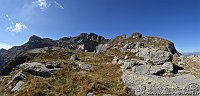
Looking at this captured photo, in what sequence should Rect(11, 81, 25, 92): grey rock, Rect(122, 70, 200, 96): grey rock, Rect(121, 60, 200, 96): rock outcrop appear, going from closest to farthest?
Rect(121, 60, 200, 96): rock outcrop < Rect(122, 70, 200, 96): grey rock < Rect(11, 81, 25, 92): grey rock

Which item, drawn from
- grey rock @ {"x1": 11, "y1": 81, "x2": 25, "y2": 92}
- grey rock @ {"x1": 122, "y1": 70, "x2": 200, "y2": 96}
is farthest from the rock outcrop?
grey rock @ {"x1": 11, "y1": 81, "x2": 25, "y2": 92}

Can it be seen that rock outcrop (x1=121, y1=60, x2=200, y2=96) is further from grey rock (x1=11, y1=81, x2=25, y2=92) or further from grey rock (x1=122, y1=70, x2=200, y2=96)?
grey rock (x1=11, y1=81, x2=25, y2=92)

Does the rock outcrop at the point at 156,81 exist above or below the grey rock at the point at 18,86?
above

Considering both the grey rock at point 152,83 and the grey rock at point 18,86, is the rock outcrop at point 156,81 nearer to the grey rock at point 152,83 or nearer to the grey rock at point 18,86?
the grey rock at point 152,83

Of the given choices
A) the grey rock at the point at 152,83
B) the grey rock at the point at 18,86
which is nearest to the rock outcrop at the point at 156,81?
the grey rock at the point at 152,83

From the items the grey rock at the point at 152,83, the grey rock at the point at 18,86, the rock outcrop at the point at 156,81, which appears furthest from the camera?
the grey rock at the point at 18,86

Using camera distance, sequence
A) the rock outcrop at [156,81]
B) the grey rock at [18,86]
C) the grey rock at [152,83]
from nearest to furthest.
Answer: the rock outcrop at [156,81] < the grey rock at [152,83] < the grey rock at [18,86]

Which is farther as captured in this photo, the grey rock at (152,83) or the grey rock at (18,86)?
the grey rock at (18,86)

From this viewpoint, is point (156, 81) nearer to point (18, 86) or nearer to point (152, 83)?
point (152, 83)

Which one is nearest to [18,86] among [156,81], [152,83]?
[152,83]

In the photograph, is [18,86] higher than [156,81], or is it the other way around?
[156,81]

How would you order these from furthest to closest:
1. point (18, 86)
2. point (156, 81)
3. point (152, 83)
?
1. point (18, 86)
2. point (156, 81)
3. point (152, 83)

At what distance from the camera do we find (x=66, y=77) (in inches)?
1431

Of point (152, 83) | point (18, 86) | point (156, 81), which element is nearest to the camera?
point (152, 83)
